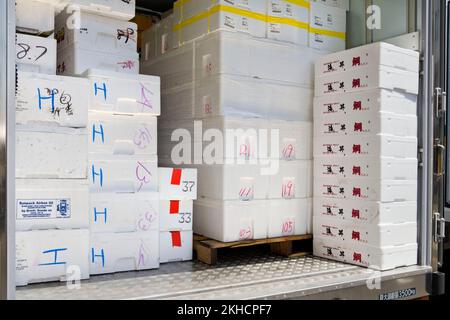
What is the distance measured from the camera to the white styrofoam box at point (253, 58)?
3619 millimetres

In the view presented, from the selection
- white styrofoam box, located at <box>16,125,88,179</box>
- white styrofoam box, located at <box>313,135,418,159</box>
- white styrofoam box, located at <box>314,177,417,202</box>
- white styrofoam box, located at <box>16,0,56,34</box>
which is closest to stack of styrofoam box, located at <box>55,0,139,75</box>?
white styrofoam box, located at <box>16,0,56,34</box>

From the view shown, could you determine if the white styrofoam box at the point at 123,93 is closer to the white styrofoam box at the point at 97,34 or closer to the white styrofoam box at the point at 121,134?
the white styrofoam box at the point at 121,134

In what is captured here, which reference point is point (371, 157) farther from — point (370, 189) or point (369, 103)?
point (369, 103)

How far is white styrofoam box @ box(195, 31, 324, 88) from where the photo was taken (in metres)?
3.62

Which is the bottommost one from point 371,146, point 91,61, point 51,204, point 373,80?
point 51,204

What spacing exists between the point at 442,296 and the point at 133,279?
224 cm

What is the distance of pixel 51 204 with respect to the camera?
2982 mm

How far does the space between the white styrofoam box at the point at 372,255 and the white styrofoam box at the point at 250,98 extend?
3.45ft

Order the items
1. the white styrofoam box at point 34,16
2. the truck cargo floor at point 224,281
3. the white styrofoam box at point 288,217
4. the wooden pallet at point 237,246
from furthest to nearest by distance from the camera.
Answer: the white styrofoam box at point 288,217 < the wooden pallet at point 237,246 < the white styrofoam box at point 34,16 < the truck cargo floor at point 224,281

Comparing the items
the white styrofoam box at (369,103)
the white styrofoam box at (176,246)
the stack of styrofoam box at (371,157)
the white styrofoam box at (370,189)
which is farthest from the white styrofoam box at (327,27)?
the white styrofoam box at (176,246)

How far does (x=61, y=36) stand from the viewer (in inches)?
147

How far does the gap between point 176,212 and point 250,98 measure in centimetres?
101

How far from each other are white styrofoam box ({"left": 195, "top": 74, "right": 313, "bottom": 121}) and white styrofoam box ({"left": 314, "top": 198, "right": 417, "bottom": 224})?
75cm

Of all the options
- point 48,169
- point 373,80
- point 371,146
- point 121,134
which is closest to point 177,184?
point 121,134
